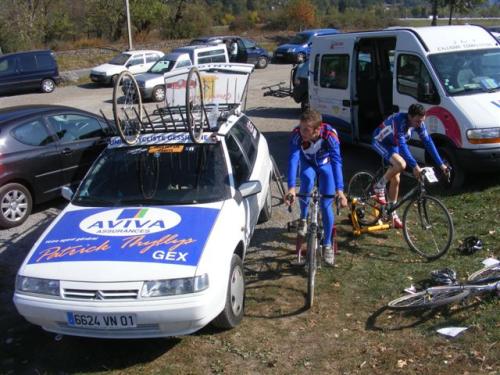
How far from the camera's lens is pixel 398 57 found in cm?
906

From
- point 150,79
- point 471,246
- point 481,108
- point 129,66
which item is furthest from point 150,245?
point 129,66

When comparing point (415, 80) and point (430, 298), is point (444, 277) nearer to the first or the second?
point (430, 298)

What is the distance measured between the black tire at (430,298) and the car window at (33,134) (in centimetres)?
572

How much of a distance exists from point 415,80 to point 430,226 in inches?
133

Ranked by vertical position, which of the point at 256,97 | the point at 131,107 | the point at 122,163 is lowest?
the point at 256,97

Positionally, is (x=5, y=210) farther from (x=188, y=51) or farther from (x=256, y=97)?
(x=188, y=51)

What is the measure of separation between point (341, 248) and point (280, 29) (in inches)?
1790

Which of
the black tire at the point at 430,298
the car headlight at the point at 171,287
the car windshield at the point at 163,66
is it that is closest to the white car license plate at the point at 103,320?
the car headlight at the point at 171,287

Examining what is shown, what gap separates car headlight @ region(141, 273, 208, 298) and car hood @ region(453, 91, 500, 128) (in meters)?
5.18

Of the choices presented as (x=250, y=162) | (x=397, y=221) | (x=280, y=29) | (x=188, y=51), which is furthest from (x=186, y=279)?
(x=280, y=29)

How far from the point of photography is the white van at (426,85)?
7.78 metres

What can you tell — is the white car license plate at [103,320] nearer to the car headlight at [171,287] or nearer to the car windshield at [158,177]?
the car headlight at [171,287]

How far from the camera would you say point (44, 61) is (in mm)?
24203

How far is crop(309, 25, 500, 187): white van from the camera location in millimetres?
7781
